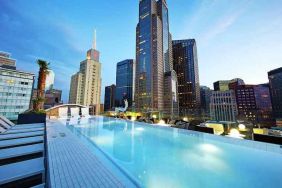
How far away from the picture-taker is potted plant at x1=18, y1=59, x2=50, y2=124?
8368 millimetres

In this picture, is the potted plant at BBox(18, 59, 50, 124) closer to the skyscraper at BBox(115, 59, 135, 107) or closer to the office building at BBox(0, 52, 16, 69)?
the office building at BBox(0, 52, 16, 69)

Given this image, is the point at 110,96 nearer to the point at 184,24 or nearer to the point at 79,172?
the point at 184,24

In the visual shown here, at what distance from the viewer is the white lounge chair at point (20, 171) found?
2.20m

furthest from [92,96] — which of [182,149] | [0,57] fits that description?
[182,149]

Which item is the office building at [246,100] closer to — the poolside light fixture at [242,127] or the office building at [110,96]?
the office building at [110,96]

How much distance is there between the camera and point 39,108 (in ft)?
32.7

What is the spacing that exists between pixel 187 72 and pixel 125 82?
46332mm

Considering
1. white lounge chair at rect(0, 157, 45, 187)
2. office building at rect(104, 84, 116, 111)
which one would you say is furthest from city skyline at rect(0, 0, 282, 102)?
office building at rect(104, 84, 116, 111)

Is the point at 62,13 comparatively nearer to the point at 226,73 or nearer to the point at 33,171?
the point at 33,171

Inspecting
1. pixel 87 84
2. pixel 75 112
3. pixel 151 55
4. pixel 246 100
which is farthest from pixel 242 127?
pixel 246 100

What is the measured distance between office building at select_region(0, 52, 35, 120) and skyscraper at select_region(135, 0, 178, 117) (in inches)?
1981

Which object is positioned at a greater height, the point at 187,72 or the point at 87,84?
the point at 187,72

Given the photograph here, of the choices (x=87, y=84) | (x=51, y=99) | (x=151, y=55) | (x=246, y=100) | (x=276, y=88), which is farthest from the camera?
(x=246, y=100)

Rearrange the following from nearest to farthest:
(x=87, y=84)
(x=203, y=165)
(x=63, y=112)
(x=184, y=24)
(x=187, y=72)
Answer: (x=203, y=165) < (x=63, y=112) < (x=184, y=24) < (x=87, y=84) < (x=187, y=72)
